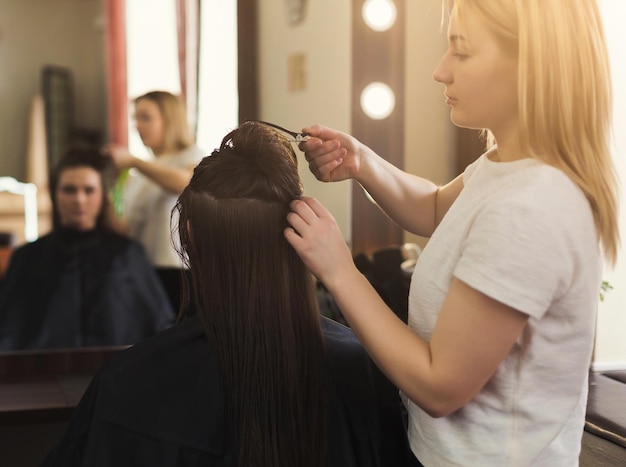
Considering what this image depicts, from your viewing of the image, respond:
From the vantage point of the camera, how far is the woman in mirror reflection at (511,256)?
0.79m

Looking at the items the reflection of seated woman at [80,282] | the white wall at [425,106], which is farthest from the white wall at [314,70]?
the reflection of seated woman at [80,282]

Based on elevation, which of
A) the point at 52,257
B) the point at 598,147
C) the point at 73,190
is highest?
the point at 598,147

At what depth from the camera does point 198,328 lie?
108 cm

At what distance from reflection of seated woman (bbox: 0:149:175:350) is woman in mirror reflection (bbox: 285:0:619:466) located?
108cm

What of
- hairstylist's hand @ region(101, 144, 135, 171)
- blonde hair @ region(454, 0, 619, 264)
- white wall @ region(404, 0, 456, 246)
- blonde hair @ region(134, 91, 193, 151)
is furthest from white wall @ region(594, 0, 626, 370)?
hairstylist's hand @ region(101, 144, 135, 171)

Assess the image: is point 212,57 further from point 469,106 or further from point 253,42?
point 469,106

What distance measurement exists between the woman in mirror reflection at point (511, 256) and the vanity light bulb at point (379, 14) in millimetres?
1432

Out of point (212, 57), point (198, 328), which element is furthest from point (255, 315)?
point (212, 57)

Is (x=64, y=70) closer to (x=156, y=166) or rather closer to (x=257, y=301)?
(x=156, y=166)

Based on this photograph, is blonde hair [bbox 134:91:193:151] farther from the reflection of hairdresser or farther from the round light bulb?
the round light bulb

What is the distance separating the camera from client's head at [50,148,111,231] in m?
1.84

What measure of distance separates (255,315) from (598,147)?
52 centimetres

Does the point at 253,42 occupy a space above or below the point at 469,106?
above

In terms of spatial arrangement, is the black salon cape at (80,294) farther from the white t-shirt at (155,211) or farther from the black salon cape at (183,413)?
the black salon cape at (183,413)
